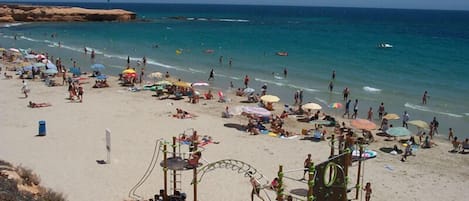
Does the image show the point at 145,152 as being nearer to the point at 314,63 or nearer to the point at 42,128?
the point at 42,128

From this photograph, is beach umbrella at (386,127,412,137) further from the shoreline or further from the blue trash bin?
the blue trash bin

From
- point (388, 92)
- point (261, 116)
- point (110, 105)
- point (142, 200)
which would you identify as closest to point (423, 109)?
point (388, 92)

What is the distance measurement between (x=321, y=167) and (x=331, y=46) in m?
49.3

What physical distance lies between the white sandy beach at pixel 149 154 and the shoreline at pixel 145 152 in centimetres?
3

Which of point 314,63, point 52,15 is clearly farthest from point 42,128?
point 52,15

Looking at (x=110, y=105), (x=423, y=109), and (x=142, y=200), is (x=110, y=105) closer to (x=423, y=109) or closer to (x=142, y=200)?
(x=142, y=200)

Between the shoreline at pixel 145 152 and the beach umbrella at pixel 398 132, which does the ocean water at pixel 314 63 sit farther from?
the shoreline at pixel 145 152

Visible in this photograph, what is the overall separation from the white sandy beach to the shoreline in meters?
0.03

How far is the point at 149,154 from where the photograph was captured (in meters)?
18.0

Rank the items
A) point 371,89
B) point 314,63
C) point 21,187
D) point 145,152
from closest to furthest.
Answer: point 21,187 < point 145,152 < point 371,89 < point 314,63

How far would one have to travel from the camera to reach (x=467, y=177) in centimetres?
1719

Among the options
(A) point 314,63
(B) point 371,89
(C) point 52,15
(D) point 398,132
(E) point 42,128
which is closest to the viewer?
(E) point 42,128

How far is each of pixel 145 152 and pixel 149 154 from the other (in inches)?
11.5

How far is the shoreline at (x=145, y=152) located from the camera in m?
15.3
